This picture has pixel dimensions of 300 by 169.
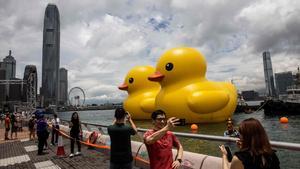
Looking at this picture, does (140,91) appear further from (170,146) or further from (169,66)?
(170,146)

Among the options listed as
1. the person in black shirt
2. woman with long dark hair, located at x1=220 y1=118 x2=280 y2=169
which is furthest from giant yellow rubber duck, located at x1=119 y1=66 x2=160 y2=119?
woman with long dark hair, located at x1=220 y1=118 x2=280 y2=169

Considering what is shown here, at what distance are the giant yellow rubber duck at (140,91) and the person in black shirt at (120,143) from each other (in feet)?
74.0

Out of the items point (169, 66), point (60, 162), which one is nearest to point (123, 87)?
point (169, 66)

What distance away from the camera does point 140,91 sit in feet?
94.9

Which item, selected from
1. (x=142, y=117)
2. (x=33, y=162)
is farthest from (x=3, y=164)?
(x=142, y=117)

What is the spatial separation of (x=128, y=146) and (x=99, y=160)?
4542 millimetres

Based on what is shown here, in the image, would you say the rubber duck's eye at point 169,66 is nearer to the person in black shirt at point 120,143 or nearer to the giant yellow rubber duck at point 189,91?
the giant yellow rubber duck at point 189,91

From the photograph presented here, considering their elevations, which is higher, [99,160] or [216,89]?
[216,89]

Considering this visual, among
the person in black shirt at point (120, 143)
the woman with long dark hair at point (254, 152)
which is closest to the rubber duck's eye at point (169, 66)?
the person in black shirt at point (120, 143)

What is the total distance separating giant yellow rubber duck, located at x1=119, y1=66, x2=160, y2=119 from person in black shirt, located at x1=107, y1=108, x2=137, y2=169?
888 inches

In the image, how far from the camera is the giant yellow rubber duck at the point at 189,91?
2022 centimetres

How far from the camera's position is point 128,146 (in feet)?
14.1

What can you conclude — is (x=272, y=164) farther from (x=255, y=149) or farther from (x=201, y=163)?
(x=201, y=163)

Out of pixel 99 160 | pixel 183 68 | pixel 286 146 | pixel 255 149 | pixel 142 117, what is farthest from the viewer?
pixel 142 117
